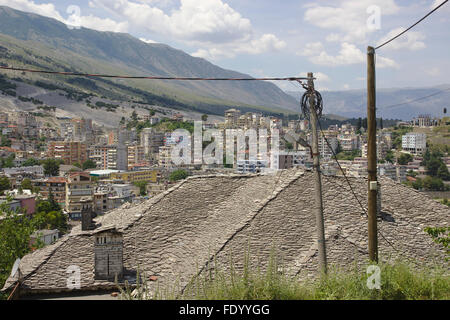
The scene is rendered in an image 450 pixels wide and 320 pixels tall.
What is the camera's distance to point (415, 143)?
103062 mm

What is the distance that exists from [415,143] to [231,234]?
103691mm

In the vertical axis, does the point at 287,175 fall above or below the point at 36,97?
below

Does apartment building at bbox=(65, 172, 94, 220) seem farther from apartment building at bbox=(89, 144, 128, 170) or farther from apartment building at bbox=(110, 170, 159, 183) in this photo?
apartment building at bbox=(89, 144, 128, 170)

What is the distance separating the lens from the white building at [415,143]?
101m

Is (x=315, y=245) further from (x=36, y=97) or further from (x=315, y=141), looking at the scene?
(x=36, y=97)

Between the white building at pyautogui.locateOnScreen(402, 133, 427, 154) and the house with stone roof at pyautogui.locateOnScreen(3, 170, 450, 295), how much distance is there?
9670cm

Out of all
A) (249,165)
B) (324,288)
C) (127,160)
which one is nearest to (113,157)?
(127,160)

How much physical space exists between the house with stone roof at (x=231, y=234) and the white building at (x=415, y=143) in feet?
317

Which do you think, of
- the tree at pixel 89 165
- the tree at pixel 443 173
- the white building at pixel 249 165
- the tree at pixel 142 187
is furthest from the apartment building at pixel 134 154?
the tree at pixel 443 173

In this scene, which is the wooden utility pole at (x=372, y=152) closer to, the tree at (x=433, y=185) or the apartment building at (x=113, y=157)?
the tree at (x=433, y=185)

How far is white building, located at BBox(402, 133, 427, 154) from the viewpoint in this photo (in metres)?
101

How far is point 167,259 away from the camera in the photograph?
970 centimetres
